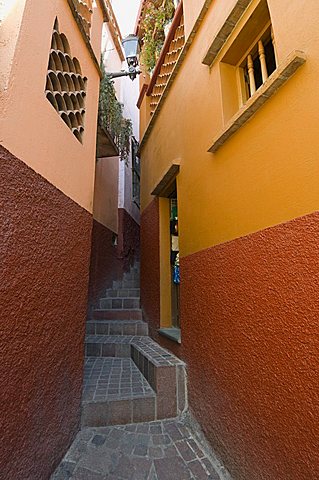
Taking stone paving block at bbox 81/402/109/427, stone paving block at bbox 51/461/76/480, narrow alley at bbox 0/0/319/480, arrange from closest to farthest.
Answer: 1. narrow alley at bbox 0/0/319/480
2. stone paving block at bbox 51/461/76/480
3. stone paving block at bbox 81/402/109/427

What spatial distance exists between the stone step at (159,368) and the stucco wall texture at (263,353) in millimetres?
343

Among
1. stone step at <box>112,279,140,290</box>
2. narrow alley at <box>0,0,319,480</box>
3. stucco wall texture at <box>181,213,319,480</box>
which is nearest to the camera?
stucco wall texture at <box>181,213,319,480</box>

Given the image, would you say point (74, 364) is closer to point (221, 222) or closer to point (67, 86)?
point (221, 222)

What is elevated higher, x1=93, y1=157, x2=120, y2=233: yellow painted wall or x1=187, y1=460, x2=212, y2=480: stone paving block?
x1=93, y1=157, x2=120, y2=233: yellow painted wall

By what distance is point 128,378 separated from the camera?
3066mm

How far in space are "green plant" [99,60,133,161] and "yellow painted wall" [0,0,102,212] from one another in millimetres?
1276

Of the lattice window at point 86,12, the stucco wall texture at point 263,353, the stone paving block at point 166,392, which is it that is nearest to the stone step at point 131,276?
the stone paving block at point 166,392

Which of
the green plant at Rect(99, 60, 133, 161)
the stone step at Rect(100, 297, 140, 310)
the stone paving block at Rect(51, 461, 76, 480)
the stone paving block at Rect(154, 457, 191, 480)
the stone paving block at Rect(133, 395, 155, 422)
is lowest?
the stone paving block at Rect(154, 457, 191, 480)

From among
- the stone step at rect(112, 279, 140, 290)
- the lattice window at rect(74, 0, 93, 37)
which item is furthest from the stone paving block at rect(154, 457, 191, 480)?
the lattice window at rect(74, 0, 93, 37)

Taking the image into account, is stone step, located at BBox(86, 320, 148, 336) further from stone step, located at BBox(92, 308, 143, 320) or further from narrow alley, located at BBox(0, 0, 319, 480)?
narrow alley, located at BBox(0, 0, 319, 480)

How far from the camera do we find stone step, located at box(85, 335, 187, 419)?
8.86 feet

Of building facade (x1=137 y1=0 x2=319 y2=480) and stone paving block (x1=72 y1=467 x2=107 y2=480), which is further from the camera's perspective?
stone paving block (x1=72 y1=467 x2=107 y2=480)

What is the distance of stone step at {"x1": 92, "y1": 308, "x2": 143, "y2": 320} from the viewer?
4758 mm

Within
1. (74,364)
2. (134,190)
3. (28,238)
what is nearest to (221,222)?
(28,238)
